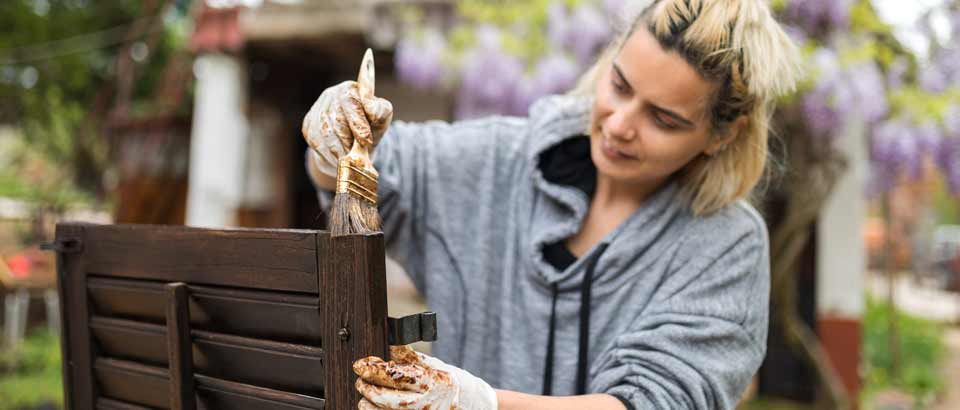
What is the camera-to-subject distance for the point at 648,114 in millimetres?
1417

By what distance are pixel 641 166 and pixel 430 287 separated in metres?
0.55

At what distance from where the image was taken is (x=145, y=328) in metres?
1.17

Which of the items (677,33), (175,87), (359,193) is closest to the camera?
(359,193)

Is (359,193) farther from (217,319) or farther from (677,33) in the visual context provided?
(677,33)

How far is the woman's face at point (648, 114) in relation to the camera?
137 cm

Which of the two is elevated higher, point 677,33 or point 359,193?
point 677,33

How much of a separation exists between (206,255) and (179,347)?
0.45ft

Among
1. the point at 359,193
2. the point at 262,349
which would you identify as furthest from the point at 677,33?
the point at 262,349

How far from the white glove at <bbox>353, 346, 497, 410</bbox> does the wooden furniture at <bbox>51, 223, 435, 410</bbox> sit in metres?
0.03

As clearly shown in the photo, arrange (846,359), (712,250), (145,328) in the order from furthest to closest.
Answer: (846,359) → (712,250) → (145,328)

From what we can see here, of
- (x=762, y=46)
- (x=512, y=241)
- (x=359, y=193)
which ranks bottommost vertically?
(x=512, y=241)

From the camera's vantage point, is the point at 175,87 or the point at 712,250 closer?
the point at 712,250

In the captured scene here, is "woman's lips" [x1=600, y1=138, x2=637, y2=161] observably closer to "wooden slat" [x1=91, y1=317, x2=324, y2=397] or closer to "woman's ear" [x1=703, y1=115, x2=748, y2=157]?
"woman's ear" [x1=703, y1=115, x2=748, y2=157]

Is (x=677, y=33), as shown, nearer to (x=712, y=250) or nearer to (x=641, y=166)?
(x=641, y=166)
